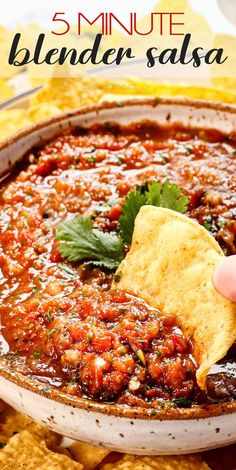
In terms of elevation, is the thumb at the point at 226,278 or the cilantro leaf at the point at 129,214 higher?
the thumb at the point at 226,278

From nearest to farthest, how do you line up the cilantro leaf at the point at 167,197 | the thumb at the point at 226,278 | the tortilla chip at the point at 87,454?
the thumb at the point at 226,278
the tortilla chip at the point at 87,454
the cilantro leaf at the point at 167,197

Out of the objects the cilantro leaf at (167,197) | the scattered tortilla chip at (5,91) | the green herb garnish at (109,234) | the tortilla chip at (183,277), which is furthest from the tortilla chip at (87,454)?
the scattered tortilla chip at (5,91)

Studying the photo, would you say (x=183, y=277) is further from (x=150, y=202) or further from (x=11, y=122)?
(x=11, y=122)

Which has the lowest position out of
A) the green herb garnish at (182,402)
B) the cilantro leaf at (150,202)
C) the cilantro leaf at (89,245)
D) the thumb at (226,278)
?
the green herb garnish at (182,402)

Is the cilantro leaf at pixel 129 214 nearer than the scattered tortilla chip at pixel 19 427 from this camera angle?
No

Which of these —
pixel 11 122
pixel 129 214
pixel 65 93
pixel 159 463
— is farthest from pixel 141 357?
pixel 65 93

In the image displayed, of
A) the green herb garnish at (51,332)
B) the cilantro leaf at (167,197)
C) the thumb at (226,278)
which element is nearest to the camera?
the thumb at (226,278)

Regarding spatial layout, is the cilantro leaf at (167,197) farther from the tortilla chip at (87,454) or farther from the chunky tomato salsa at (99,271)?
the tortilla chip at (87,454)
